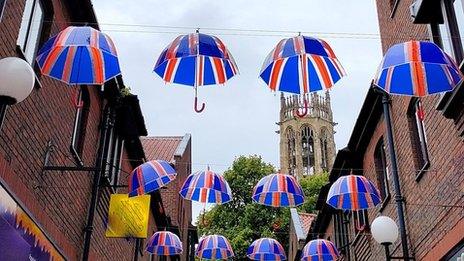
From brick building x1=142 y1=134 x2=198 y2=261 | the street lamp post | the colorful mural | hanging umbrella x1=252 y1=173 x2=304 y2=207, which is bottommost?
the colorful mural

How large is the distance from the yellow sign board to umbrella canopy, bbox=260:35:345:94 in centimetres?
540

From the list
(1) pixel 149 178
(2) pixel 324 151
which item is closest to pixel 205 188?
(1) pixel 149 178

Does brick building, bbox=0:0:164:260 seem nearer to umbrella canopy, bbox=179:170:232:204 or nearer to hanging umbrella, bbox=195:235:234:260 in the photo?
umbrella canopy, bbox=179:170:232:204

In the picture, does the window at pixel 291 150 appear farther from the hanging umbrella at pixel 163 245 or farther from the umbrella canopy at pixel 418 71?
the umbrella canopy at pixel 418 71

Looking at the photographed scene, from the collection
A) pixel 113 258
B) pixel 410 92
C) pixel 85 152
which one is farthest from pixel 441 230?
pixel 113 258

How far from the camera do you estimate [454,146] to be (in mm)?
9508

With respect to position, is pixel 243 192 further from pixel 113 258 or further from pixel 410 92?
pixel 410 92

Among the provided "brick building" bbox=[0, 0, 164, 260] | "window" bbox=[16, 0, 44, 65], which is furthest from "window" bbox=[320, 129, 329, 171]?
"window" bbox=[16, 0, 44, 65]

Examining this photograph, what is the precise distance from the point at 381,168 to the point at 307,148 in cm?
8039

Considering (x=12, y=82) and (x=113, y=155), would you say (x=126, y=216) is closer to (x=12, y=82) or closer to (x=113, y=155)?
(x=113, y=155)

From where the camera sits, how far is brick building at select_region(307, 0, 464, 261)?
9.37m

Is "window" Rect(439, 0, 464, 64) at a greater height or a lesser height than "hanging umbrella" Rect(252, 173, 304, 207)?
greater

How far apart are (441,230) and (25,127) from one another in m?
7.31

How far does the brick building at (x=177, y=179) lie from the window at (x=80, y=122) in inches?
507
